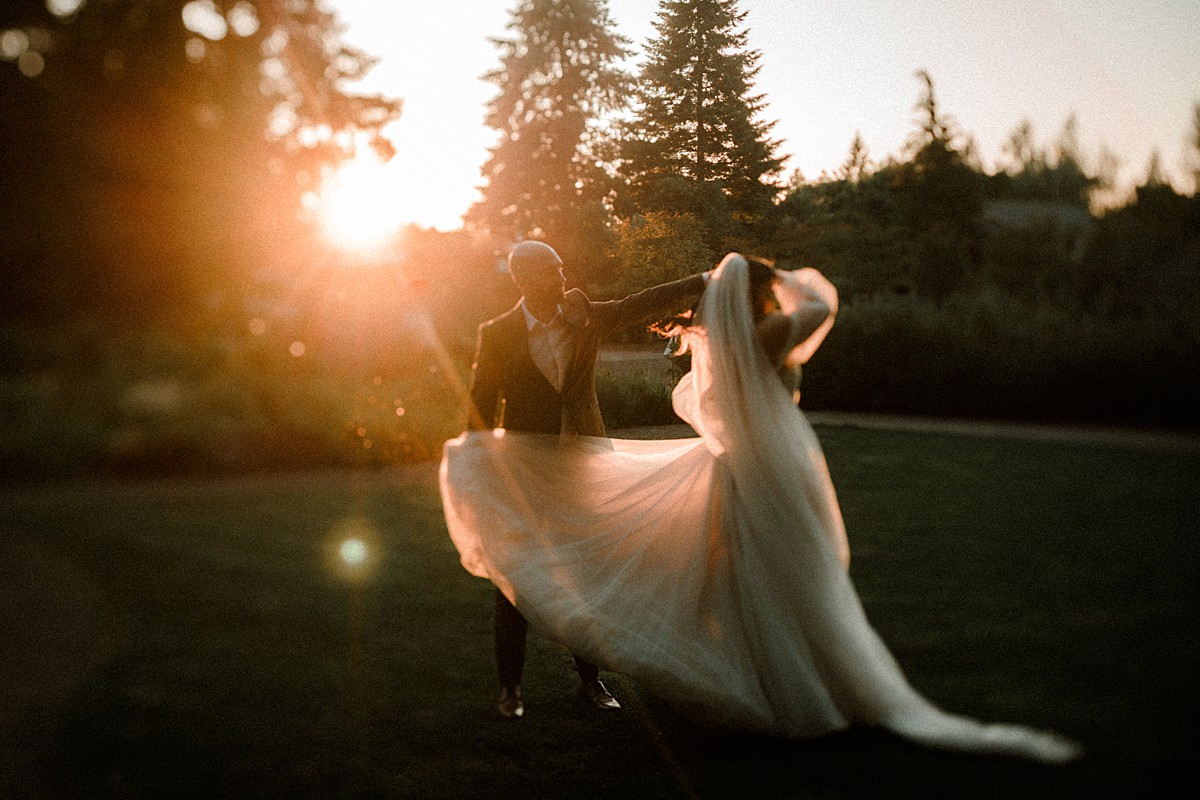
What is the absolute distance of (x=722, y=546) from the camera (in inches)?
149

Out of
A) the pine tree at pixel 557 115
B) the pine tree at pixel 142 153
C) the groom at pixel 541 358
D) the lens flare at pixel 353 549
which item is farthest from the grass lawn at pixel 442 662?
the pine tree at pixel 557 115

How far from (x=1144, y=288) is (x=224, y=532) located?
13212 millimetres

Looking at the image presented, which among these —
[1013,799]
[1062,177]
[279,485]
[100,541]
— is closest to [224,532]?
[100,541]

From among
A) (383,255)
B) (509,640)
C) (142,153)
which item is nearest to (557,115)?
(383,255)

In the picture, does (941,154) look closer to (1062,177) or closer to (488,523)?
(1062,177)

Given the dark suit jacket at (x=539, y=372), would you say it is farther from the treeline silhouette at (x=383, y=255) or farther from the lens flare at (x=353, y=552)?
the lens flare at (x=353, y=552)

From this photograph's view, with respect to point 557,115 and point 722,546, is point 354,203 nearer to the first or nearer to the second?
point 722,546

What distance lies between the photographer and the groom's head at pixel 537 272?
4.18 metres

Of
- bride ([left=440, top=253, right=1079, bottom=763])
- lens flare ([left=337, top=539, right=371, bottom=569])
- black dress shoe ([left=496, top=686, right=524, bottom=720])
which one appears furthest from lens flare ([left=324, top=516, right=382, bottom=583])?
bride ([left=440, top=253, right=1079, bottom=763])

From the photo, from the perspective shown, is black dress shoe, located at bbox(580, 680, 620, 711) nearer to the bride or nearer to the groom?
the groom

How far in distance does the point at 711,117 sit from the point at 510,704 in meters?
3.95

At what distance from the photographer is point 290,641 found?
217 inches

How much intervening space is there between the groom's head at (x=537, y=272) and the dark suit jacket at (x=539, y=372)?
0.31ft

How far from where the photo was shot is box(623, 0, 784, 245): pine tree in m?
5.66
